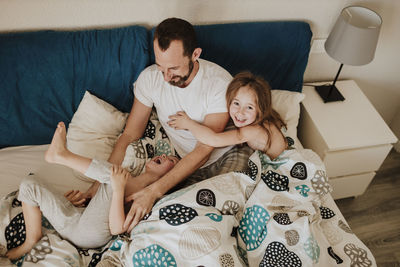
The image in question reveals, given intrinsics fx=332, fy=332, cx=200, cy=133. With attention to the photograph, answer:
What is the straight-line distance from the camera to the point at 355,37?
165 cm

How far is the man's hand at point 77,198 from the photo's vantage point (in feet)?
4.80

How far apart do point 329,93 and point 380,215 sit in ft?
2.74

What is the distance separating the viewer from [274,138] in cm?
163

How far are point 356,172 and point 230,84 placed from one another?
971 mm

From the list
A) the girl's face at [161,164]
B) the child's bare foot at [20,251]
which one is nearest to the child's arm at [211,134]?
the girl's face at [161,164]

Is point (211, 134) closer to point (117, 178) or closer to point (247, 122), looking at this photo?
point (247, 122)

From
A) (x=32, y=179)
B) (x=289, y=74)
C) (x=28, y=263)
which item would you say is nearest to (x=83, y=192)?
(x=32, y=179)

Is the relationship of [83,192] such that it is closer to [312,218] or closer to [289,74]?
[312,218]

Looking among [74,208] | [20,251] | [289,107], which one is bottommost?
[20,251]

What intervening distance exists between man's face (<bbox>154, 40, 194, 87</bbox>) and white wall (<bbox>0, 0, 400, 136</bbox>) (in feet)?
1.27

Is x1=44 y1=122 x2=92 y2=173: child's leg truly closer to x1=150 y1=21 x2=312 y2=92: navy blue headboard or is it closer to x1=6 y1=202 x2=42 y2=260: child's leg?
x1=6 y1=202 x2=42 y2=260: child's leg

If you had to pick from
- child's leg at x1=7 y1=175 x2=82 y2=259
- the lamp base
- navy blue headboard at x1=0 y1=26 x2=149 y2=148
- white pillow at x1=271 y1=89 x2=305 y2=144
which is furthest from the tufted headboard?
child's leg at x1=7 y1=175 x2=82 y2=259

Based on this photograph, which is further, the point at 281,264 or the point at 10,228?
the point at 10,228

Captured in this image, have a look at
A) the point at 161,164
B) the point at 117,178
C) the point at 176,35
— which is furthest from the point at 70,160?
the point at 176,35
